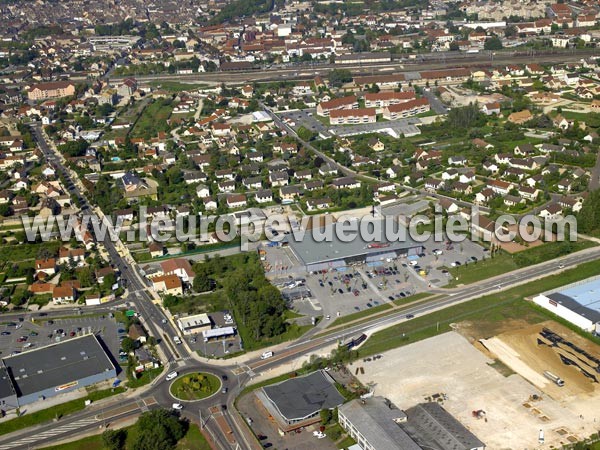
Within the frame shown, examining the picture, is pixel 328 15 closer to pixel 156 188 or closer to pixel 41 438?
pixel 156 188

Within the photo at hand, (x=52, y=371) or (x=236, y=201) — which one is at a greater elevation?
(x=236, y=201)

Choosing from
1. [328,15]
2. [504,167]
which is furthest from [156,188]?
[328,15]

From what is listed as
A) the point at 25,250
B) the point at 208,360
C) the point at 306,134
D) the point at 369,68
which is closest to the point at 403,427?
the point at 208,360

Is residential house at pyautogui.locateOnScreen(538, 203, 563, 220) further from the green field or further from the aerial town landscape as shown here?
the green field

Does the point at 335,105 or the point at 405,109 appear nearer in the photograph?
the point at 405,109

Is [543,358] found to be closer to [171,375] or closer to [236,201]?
[171,375]

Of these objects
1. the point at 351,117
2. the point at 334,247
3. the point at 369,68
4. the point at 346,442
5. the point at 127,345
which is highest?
the point at 369,68

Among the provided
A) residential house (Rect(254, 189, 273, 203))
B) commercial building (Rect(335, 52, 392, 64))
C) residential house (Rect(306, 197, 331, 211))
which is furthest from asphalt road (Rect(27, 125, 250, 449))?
commercial building (Rect(335, 52, 392, 64))
